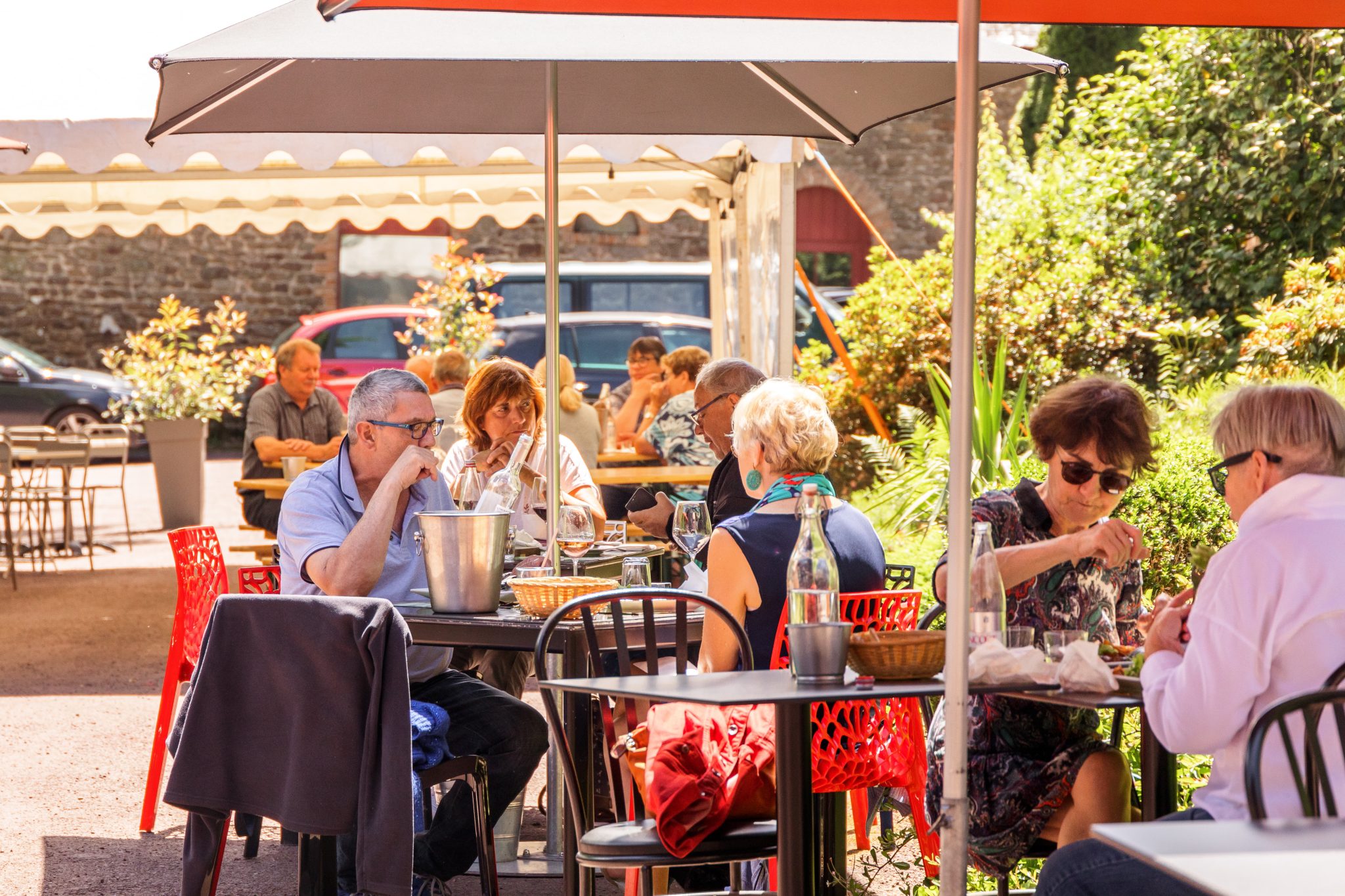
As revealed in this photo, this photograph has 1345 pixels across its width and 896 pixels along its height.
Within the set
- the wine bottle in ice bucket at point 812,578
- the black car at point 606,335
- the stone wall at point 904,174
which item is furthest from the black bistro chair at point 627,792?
the stone wall at point 904,174

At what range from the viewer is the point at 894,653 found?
253cm

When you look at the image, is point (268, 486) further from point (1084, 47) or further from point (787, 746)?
point (1084, 47)

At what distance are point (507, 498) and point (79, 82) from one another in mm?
3392

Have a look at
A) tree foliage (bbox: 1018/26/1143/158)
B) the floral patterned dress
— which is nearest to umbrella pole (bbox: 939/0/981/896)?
the floral patterned dress

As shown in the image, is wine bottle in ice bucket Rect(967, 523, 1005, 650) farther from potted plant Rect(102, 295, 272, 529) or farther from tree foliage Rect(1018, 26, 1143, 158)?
tree foliage Rect(1018, 26, 1143, 158)

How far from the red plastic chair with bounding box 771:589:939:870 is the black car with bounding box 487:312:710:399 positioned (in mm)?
10411

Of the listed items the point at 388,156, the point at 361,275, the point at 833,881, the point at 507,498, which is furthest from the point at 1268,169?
the point at 361,275

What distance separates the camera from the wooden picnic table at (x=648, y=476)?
7.15 meters

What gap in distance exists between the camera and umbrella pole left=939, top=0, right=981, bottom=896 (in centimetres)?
217

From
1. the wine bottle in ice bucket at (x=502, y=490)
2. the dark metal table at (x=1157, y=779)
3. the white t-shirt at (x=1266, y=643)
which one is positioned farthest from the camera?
the wine bottle in ice bucket at (x=502, y=490)

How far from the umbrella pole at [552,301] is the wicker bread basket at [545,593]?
0.45 metres

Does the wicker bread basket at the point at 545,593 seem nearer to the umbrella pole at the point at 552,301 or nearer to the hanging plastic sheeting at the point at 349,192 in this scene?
→ the umbrella pole at the point at 552,301

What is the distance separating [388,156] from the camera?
7426mm

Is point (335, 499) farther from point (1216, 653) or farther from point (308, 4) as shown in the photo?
point (1216, 653)
